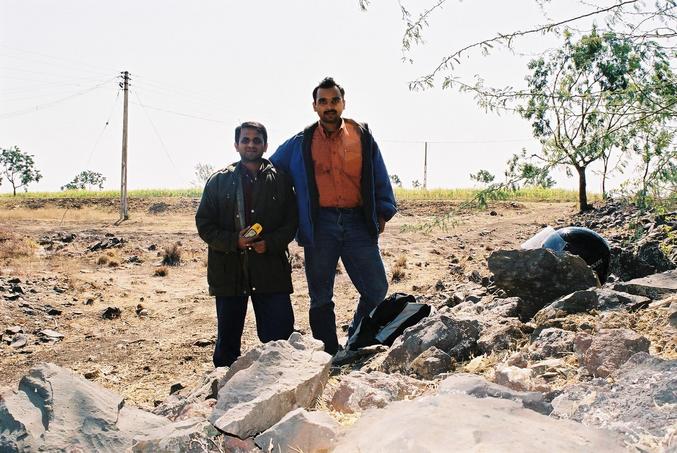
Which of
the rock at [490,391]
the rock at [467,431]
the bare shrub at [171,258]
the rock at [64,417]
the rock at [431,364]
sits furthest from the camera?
the bare shrub at [171,258]

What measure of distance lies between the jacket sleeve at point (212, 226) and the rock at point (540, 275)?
1933 mm

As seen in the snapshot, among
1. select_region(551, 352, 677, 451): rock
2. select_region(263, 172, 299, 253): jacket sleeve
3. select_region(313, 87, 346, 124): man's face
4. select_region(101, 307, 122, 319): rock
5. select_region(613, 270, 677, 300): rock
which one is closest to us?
select_region(551, 352, 677, 451): rock

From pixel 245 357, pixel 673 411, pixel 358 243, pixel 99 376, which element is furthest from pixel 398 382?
pixel 99 376

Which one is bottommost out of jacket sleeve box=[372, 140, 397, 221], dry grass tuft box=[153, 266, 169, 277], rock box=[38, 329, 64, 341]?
rock box=[38, 329, 64, 341]

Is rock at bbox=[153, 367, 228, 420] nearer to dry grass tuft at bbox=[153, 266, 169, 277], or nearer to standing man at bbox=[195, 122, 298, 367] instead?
standing man at bbox=[195, 122, 298, 367]

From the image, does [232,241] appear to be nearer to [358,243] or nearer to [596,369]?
[358,243]

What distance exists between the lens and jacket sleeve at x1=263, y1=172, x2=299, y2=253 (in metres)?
4.84

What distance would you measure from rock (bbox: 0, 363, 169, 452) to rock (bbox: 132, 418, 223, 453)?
6.7 inches

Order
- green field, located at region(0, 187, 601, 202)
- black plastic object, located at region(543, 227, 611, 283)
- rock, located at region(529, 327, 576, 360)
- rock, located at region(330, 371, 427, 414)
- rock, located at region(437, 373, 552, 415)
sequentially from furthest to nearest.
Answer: green field, located at region(0, 187, 601, 202) < black plastic object, located at region(543, 227, 611, 283) < rock, located at region(529, 327, 576, 360) < rock, located at region(330, 371, 427, 414) < rock, located at region(437, 373, 552, 415)

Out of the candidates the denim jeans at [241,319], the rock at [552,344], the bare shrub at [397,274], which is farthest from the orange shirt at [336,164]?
the bare shrub at [397,274]

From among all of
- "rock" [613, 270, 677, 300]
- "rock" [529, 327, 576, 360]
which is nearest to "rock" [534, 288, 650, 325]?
"rock" [613, 270, 677, 300]

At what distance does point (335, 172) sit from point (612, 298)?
2.07 metres

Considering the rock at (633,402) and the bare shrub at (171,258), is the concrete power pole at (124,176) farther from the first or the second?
the rock at (633,402)

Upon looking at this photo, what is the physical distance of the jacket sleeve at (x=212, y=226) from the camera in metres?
4.81
